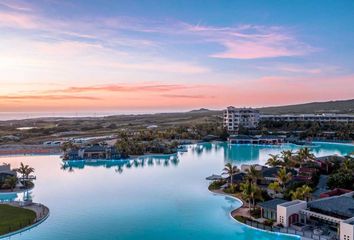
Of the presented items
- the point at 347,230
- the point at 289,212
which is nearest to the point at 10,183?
the point at 289,212

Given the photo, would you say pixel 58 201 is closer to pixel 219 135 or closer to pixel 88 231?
pixel 88 231

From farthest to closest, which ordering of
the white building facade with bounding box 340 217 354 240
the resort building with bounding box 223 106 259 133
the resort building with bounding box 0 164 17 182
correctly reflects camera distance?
the resort building with bounding box 223 106 259 133 → the resort building with bounding box 0 164 17 182 → the white building facade with bounding box 340 217 354 240

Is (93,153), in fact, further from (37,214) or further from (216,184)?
(37,214)

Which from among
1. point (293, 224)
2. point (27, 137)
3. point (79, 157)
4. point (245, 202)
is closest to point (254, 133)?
point (79, 157)

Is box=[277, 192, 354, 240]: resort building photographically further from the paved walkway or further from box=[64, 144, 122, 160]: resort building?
box=[64, 144, 122, 160]: resort building

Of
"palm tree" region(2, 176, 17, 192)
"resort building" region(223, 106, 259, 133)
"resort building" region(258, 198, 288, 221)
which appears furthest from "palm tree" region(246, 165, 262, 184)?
"resort building" region(223, 106, 259, 133)

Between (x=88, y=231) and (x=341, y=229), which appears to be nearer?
(x=341, y=229)
